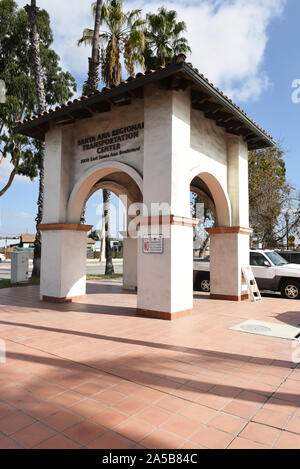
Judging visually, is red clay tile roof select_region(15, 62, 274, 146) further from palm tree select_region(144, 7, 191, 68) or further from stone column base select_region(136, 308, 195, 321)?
palm tree select_region(144, 7, 191, 68)

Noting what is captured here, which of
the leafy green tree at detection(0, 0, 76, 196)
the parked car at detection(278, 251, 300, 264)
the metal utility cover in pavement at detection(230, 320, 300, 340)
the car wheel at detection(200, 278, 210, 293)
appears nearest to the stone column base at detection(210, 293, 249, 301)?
the car wheel at detection(200, 278, 210, 293)

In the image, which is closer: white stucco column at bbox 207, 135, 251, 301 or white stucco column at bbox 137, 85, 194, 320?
white stucco column at bbox 137, 85, 194, 320

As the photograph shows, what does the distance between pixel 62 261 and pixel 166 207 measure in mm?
3940

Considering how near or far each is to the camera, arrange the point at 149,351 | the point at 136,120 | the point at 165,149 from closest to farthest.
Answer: the point at 149,351 → the point at 165,149 → the point at 136,120

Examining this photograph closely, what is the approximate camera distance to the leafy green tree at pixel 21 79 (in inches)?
811

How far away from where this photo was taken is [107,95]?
816 centimetres

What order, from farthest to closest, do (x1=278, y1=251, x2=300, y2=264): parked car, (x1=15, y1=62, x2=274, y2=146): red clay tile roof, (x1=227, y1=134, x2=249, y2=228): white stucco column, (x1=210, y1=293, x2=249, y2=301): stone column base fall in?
(x1=278, y1=251, x2=300, y2=264): parked car < (x1=227, y1=134, x2=249, y2=228): white stucco column < (x1=210, y1=293, x2=249, y2=301): stone column base < (x1=15, y1=62, x2=274, y2=146): red clay tile roof

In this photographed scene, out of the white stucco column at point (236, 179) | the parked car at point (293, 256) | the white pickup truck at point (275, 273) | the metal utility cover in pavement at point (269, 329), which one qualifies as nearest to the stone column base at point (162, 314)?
the metal utility cover in pavement at point (269, 329)

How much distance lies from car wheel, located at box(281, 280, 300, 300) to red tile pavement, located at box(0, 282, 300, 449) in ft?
13.4

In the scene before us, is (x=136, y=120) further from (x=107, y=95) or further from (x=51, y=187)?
(x=51, y=187)

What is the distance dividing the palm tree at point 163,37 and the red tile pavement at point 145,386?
16.0 meters

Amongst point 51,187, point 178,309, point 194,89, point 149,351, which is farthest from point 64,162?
point 149,351

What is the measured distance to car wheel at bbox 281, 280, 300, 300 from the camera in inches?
433

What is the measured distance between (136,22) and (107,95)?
11571 millimetres
